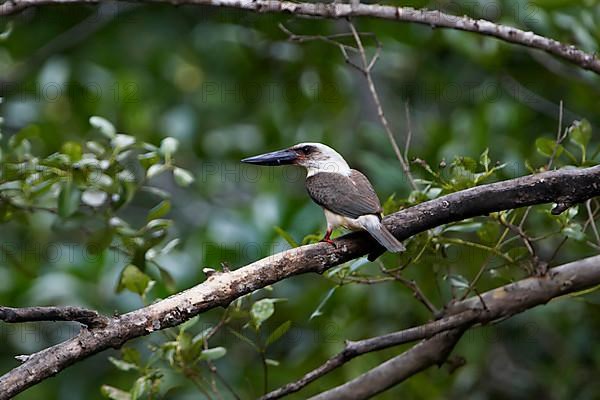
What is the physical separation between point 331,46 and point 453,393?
1972 mm

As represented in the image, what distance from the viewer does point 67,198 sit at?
10.6 feet

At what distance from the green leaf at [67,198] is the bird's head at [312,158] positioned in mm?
667

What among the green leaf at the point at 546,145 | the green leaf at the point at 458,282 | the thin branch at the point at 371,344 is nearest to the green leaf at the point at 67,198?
the thin branch at the point at 371,344

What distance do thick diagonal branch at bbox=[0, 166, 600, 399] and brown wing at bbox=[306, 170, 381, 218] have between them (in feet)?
0.62

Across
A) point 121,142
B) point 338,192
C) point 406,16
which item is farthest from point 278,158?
point 406,16

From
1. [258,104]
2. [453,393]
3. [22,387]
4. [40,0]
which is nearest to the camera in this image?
[22,387]

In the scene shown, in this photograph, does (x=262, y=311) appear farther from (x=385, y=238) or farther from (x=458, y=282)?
(x=458, y=282)

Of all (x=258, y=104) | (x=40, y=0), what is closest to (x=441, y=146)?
(x=258, y=104)

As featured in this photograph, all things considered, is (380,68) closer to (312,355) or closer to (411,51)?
(411,51)

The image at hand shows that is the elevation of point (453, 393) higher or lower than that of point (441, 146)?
lower

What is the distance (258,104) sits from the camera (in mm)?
5582

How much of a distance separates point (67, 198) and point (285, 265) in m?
1.18

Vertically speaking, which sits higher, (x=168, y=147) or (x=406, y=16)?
(x=406, y=16)

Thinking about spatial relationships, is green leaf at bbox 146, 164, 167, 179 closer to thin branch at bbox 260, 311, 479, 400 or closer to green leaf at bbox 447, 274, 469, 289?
thin branch at bbox 260, 311, 479, 400
